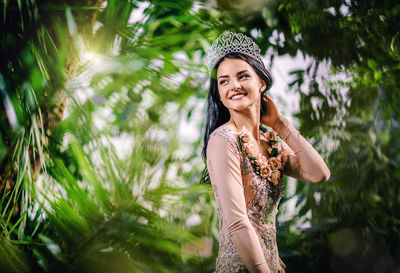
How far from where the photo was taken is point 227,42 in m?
0.55

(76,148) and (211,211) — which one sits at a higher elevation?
(76,148)

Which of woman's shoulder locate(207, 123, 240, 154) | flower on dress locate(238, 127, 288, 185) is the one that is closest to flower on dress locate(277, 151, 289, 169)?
flower on dress locate(238, 127, 288, 185)

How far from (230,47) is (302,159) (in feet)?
0.81

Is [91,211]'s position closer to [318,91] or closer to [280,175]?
[280,175]

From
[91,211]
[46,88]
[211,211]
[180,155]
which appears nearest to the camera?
[91,211]

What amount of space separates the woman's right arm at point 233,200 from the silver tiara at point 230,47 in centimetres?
16

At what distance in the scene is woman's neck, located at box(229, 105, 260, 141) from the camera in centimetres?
55

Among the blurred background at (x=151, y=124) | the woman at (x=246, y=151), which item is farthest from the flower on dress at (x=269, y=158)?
the blurred background at (x=151, y=124)

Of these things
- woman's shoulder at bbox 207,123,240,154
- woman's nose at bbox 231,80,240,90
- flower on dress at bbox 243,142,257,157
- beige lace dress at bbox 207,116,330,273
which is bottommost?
beige lace dress at bbox 207,116,330,273

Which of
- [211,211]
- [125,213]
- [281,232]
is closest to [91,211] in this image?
[125,213]

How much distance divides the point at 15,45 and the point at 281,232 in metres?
0.94

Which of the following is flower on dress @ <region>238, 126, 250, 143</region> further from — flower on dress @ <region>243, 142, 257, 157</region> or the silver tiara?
the silver tiara

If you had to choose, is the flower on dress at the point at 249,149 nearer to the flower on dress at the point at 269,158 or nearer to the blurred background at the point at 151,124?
the flower on dress at the point at 269,158

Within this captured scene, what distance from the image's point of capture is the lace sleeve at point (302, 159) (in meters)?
0.55
